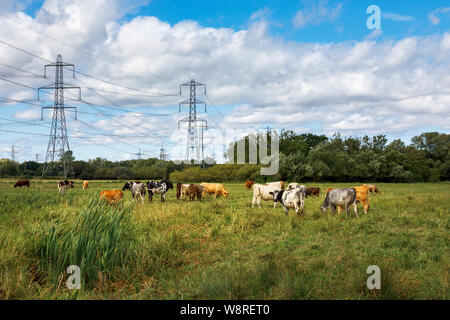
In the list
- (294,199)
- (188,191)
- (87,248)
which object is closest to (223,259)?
(87,248)

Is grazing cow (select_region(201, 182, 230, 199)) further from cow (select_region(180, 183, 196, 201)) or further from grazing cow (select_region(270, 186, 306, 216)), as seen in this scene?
grazing cow (select_region(270, 186, 306, 216))

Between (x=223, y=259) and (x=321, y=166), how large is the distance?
50.4 meters

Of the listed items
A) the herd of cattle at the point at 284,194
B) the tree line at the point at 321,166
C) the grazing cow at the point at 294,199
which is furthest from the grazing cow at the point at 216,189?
the tree line at the point at 321,166

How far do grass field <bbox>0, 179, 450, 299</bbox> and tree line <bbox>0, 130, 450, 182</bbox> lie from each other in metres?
42.6

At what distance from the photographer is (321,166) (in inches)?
2208

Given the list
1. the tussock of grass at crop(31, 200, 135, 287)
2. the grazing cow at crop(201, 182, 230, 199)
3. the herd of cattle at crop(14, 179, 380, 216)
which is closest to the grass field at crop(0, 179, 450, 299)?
the tussock of grass at crop(31, 200, 135, 287)

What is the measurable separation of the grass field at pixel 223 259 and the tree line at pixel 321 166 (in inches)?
1676

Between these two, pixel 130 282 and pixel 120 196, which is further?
pixel 120 196

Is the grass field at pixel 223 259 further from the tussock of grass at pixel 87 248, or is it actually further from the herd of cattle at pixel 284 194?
the herd of cattle at pixel 284 194

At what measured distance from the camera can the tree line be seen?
184ft
